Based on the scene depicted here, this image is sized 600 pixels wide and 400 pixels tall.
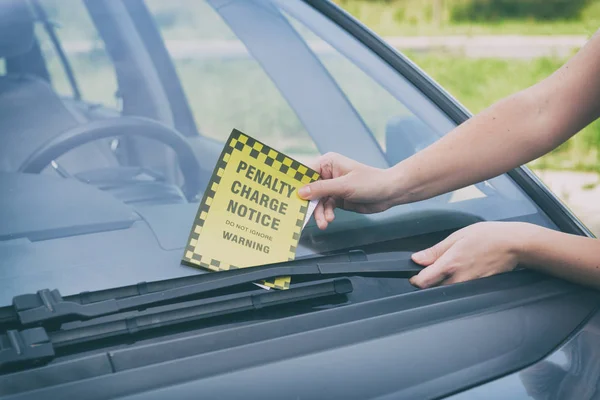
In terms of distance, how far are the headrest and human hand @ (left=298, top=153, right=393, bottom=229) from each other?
68cm

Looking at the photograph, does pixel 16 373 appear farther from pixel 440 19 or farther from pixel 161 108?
pixel 440 19

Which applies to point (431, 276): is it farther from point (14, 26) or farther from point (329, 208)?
point (14, 26)

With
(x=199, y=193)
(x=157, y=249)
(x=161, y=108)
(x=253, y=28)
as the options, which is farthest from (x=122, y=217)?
(x=253, y=28)

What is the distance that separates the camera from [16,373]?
3.56 ft

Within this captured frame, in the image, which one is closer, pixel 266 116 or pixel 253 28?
pixel 253 28

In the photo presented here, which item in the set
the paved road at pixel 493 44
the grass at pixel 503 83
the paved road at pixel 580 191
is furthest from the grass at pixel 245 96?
the paved road at pixel 493 44

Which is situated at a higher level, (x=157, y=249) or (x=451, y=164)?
(x=451, y=164)

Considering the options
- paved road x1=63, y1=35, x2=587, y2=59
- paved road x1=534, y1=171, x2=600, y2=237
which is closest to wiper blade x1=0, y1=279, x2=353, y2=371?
paved road x1=534, y1=171, x2=600, y2=237

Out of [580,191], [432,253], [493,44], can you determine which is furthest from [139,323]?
[493,44]

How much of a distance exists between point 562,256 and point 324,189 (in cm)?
42

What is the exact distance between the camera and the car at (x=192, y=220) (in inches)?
45.3

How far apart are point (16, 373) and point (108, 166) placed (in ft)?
2.20

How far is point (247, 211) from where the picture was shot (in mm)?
1384

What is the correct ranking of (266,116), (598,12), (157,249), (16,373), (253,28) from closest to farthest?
(16,373) < (157,249) < (253,28) < (266,116) < (598,12)
